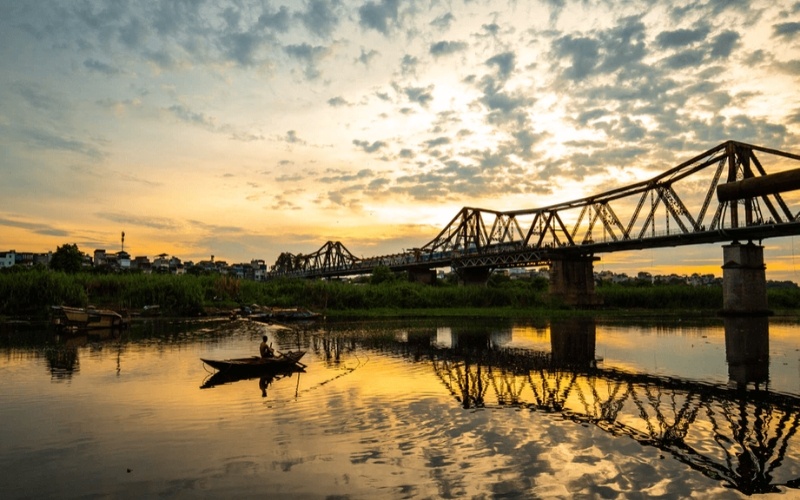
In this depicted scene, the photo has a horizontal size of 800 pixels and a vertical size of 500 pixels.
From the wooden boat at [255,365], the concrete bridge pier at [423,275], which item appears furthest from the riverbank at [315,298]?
the concrete bridge pier at [423,275]

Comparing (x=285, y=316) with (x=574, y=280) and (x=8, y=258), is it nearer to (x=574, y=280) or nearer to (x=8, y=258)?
(x=574, y=280)

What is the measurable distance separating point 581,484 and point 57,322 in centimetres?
4092

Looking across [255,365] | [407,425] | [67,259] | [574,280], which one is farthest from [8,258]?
[407,425]

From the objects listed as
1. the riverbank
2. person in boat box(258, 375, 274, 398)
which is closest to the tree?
the riverbank

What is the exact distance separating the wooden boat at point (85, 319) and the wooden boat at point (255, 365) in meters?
23.5

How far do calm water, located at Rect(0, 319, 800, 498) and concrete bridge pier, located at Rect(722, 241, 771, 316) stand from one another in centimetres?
2665

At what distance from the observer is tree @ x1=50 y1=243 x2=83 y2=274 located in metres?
88.9

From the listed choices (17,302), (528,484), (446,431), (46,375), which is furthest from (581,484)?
(17,302)

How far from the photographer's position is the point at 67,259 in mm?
89000

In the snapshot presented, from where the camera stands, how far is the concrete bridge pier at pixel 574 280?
73938mm

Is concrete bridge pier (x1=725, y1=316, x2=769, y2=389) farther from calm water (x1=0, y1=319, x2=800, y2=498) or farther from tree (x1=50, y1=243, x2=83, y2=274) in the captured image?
tree (x1=50, y1=243, x2=83, y2=274)

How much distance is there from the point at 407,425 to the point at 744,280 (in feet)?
168

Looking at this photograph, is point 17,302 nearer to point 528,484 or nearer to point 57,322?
point 57,322

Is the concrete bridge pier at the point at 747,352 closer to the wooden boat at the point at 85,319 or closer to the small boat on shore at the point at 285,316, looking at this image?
the small boat on shore at the point at 285,316
